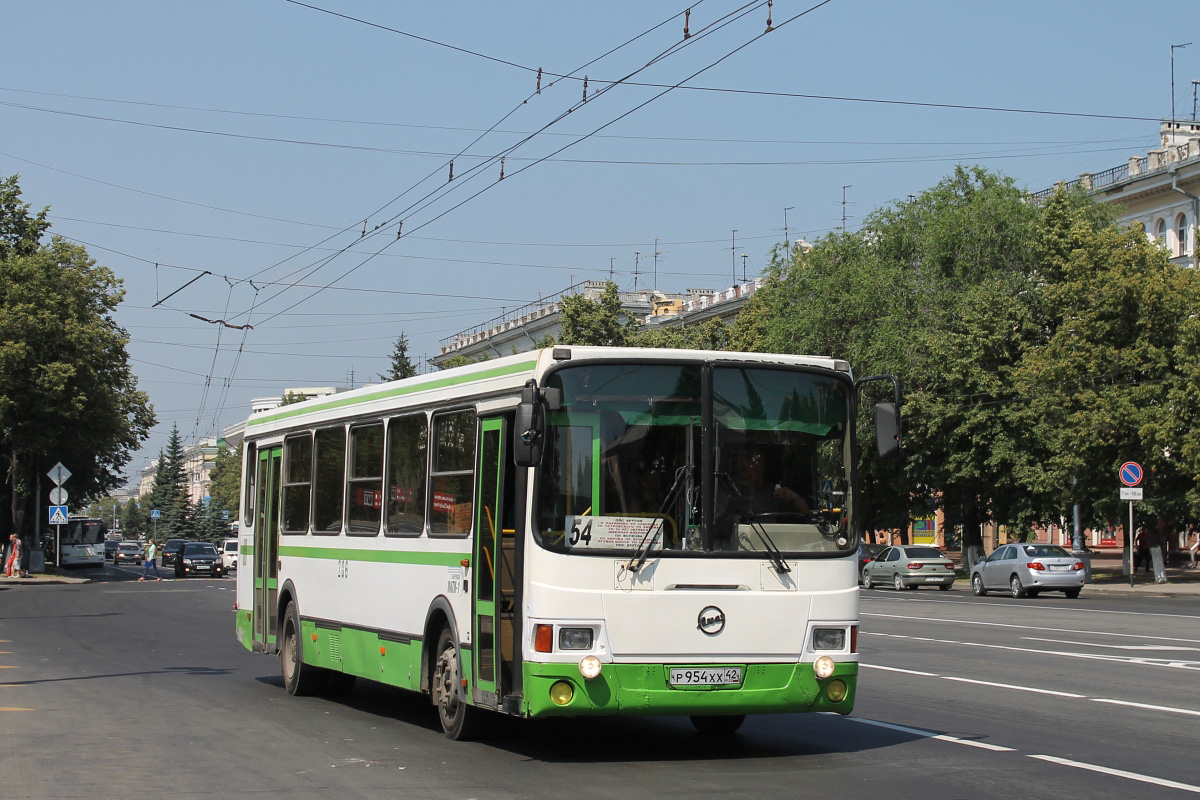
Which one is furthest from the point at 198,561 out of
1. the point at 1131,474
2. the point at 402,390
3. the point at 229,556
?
the point at 402,390

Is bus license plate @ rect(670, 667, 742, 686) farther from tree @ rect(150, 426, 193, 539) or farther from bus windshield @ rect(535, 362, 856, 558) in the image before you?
tree @ rect(150, 426, 193, 539)

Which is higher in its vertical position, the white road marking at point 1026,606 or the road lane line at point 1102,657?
the road lane line at point 1102,657

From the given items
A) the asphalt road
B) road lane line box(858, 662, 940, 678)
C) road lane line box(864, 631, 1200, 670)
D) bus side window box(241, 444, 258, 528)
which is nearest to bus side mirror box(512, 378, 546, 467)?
the asphalt road

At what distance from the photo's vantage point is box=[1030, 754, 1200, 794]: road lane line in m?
8.96

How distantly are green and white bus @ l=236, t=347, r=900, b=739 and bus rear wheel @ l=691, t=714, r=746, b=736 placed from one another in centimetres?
148

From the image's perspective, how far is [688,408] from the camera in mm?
10188

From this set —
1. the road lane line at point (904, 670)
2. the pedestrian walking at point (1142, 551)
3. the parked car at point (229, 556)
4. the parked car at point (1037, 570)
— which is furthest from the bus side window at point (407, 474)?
the parked car at point (229, 556)


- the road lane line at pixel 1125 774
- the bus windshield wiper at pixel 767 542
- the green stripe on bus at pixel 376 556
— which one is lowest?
the road lane line at pixel 1125 774

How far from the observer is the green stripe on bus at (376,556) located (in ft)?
37.0

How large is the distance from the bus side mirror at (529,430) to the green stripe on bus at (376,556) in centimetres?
162

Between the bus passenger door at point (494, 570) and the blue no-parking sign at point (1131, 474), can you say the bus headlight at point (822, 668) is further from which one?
the blue no-parking sign at point (1131, 474)

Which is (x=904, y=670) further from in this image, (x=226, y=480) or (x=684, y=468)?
(x=226, y=480)

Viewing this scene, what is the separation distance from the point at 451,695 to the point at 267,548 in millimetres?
5466

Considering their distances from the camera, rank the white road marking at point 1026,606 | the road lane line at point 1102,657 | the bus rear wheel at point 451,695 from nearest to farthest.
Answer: the bus rear wheel at point 451,695
the road lane line at point 1102,657
the white road marking at point 1026,606
